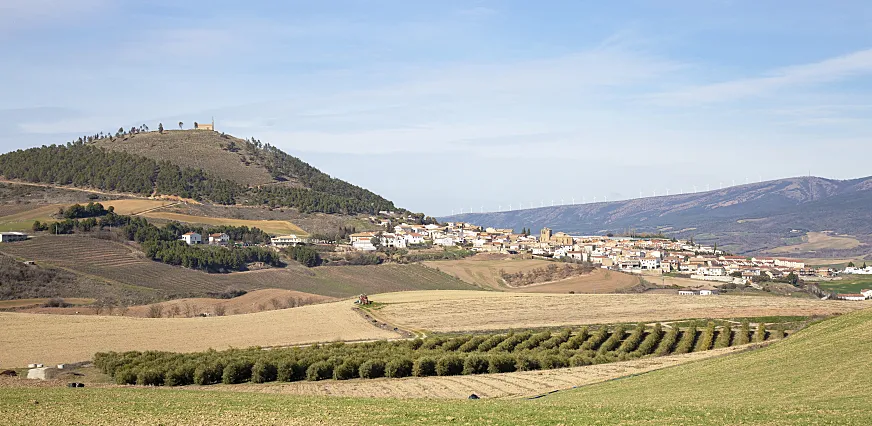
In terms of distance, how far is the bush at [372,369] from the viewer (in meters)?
34.3

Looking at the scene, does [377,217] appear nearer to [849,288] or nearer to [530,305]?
[849,288]

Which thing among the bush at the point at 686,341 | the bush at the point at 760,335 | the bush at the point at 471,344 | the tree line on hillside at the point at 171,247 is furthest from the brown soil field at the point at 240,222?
the bush at the point at 760,335

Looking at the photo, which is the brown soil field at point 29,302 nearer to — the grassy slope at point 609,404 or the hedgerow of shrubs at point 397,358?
the hedgerow of shrubs at point 397,358

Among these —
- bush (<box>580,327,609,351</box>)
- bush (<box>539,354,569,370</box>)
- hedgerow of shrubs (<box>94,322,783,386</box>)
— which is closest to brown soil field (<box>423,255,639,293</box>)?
bush (<box>580,327,609,351</box>)

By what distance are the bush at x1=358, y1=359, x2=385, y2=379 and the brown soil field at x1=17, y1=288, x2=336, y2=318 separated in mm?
35198

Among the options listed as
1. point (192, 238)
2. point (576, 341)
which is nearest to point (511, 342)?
point (576, 341)

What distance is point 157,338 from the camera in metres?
47.9

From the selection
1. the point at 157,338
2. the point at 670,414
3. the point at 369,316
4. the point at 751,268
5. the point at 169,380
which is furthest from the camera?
the point at 751,268

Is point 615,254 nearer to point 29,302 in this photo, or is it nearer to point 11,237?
point 11,237

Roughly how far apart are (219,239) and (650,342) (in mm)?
82133

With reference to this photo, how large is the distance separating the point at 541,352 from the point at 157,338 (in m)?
21.3

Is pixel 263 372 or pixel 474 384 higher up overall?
pixel 263 372

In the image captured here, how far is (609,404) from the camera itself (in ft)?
70.8

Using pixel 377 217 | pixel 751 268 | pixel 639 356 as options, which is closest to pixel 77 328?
pixel 639 356
